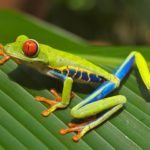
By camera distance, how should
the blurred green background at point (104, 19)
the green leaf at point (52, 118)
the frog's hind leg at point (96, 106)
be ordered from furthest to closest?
the blurred green background at point (104, 19) → the frog's hind leg at point (96, 106) → the green leaf at point (52, 118)

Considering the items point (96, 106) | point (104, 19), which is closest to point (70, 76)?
point (96, 106)

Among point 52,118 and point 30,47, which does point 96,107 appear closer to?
point 52,118

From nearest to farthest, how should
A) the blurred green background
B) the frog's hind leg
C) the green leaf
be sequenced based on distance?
1. the green leaf
2. the frog's hind leg
3. the blurred green background

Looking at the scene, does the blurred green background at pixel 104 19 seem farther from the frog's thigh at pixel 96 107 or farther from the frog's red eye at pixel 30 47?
the frog's thigh at pixel 96 107

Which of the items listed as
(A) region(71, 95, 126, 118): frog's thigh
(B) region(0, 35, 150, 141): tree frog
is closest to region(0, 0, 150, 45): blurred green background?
(B) region(0, 35, 150, 141): tree frog

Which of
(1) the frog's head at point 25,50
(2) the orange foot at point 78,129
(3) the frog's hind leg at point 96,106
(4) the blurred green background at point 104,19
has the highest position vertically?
(1) the frog's head at point 25,50

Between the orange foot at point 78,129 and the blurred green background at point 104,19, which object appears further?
the blurred green background at point 104,19

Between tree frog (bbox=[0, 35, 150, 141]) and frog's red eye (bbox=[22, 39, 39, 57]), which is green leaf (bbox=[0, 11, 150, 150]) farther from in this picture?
frog's red eye (bbox=[22, 39, 39, 57])

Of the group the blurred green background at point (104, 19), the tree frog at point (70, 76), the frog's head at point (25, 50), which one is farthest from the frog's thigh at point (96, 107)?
the blurred green background at point (104, 19)
